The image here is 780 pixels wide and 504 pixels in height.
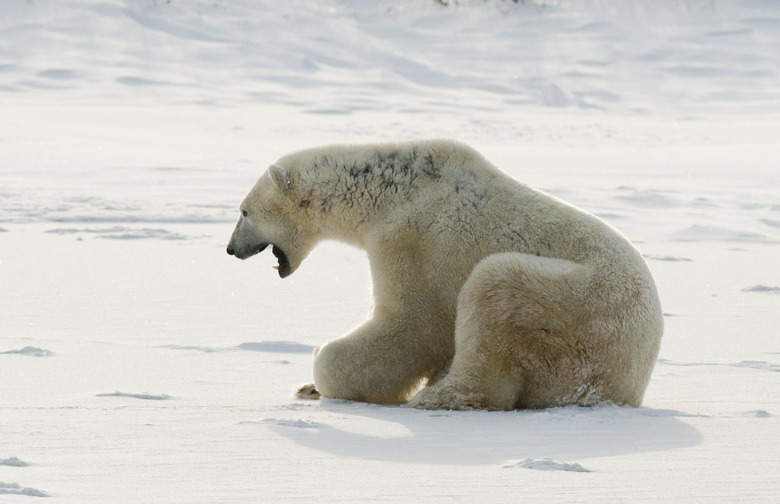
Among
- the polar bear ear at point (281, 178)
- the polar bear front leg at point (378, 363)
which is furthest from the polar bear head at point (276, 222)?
the polar bear front leg at point (378, 363)

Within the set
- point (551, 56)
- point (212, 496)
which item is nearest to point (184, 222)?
point (212, 496)

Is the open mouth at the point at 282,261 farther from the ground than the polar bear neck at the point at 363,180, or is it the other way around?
the polar bear neck at the point at 363,180

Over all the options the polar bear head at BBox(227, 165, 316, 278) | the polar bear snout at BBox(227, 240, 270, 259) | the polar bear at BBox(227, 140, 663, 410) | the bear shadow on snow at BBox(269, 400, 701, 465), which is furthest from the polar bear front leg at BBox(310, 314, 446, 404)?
the polar bear snout at BBox(227, 240, 270, 259)

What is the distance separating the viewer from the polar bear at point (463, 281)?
4.04m

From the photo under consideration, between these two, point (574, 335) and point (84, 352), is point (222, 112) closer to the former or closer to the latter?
point (84, 352)

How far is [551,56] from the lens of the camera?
23.4m

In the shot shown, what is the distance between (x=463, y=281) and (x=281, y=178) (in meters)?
0.95

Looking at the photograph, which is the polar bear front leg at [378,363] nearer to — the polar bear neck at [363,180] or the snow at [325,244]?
the snow at [325,244]

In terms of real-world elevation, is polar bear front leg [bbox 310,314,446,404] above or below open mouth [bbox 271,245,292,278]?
below

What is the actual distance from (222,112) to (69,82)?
314 cm

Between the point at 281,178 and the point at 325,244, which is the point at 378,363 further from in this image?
the point at 325,244

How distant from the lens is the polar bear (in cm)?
404

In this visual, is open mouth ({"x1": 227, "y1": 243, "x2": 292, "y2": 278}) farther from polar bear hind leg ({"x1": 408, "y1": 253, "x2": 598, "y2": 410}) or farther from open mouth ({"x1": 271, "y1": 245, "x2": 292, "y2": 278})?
polar bear hind leg ({"x1": 408, "y1": 253, "x2": 598, "y2": 410})

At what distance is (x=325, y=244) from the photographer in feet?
32.2
